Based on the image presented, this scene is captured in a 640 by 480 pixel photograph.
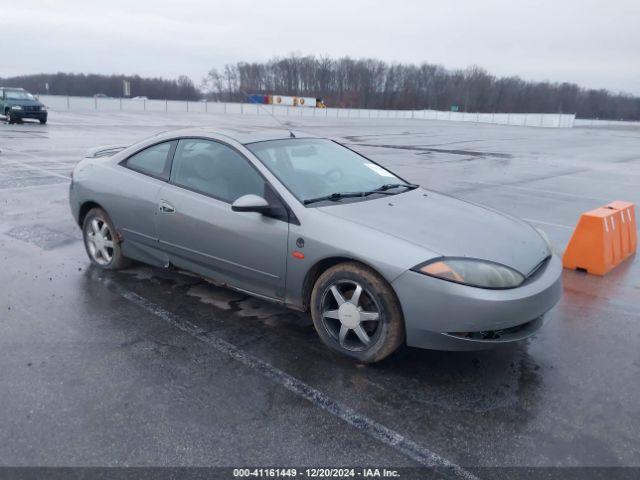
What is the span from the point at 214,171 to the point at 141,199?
2.75ft

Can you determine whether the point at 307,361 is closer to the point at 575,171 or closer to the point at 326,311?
the point at 326,311

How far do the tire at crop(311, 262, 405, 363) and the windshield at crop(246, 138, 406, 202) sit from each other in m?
0.70

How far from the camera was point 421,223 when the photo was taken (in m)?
3.69

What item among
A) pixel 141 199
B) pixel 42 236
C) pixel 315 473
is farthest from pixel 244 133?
pixel 42 236

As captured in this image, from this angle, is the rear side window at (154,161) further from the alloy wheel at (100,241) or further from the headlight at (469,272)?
the headlight at (469,272)

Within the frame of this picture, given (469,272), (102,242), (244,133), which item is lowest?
(102,242)

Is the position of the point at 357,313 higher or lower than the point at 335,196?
lower

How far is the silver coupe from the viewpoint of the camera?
3250 millimetres

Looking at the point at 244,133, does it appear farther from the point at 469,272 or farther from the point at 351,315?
the point at 469,272

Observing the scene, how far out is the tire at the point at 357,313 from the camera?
337cm

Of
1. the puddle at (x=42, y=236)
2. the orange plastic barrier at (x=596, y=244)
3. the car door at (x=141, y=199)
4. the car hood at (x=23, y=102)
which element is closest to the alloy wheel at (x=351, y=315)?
the car door at (x=141, y=199)

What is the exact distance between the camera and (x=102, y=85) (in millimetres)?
89875

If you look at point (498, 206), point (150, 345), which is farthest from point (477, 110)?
point (150, 345)

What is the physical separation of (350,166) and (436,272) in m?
1.79
